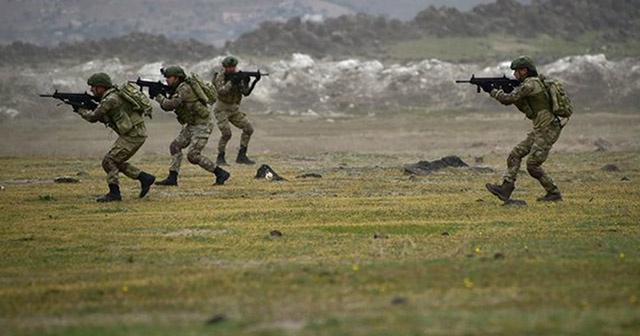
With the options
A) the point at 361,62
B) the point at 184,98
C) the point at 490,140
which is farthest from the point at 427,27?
the point at 184,98

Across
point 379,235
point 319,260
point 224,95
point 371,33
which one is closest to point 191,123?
point 224,95

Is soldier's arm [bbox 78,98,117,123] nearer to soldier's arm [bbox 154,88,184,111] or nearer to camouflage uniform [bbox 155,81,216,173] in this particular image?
soldier's arm [bbox 154,88,184,111]

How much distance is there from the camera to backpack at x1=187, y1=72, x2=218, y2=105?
23.7 meters

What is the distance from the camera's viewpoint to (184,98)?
77.7 ft

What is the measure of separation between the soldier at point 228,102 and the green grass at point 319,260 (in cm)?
401

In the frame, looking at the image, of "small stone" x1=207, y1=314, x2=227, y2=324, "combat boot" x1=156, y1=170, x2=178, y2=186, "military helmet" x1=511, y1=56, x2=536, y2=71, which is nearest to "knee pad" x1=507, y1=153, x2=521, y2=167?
"military helmet" x1=511, y1=56, x2=536, y2=71

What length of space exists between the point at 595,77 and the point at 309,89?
445 inches

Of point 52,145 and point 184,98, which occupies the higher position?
point 184,98

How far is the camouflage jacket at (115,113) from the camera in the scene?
21.1 metres

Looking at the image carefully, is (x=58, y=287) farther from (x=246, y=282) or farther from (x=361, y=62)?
(x=361, y=62)

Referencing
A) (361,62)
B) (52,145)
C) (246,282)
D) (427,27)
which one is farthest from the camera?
(427,27)

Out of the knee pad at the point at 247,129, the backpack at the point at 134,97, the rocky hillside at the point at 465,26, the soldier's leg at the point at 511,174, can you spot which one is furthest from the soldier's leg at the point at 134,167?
the rocky hillside at the point at 465,26

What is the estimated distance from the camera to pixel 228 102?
29609mm

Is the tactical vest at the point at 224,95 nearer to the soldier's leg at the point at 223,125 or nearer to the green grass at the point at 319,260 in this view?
the soldier's leg at the point at 223,125
